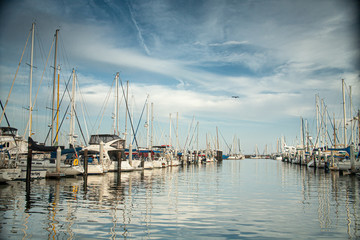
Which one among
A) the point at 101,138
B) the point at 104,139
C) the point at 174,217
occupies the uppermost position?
the point at 101,138

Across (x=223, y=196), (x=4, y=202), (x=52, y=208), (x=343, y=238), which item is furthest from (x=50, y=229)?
(x=223, y=196)

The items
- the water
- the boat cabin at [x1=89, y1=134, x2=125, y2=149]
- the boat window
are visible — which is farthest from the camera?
the boat window

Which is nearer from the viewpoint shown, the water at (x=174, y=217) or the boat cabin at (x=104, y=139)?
the water at (x=174, y=217)

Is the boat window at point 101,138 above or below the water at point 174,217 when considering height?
above

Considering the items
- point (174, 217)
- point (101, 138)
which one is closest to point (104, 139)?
point (101, 138)

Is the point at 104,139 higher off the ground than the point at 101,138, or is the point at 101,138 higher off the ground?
the point at 101,138

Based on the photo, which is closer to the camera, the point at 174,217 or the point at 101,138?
the point at 174,217

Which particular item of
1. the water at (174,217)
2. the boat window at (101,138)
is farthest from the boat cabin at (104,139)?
the water at (174,217)

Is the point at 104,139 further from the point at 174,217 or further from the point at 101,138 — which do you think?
the point at 174,217

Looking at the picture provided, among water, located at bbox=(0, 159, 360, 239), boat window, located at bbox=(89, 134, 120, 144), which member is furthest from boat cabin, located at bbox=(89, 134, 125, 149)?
water, located at bbox=(0, 159, 360, 239)

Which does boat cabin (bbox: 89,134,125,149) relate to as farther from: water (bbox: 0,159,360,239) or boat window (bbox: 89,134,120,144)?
water (bbox: 0,159,360,239)

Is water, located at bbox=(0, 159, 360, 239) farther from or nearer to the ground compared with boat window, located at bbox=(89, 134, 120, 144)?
nearer to the ground

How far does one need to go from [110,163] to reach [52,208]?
3276 cm

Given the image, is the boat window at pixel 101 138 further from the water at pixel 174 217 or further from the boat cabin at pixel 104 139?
the water at pixel 174 217
